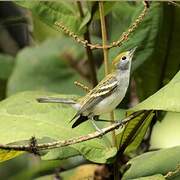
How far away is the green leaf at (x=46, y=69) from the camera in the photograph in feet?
8.42

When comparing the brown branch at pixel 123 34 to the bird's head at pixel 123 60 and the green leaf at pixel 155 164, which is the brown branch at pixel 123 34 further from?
the green leaf at pixel 155 164

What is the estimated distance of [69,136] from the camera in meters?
1.64

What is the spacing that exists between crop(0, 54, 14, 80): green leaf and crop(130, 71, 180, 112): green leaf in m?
1.43

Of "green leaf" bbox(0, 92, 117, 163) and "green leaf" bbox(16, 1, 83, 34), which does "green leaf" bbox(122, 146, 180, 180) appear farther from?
"green leaf" bbox(16, 1, 83, 34)

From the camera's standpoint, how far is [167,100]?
4.65 ft

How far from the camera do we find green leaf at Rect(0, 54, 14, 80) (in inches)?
110

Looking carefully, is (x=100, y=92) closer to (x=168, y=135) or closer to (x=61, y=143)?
(x=61, y=143)

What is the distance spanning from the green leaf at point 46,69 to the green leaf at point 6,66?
0.44 feet

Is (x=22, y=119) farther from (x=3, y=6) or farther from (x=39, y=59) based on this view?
(x=3, y=6)

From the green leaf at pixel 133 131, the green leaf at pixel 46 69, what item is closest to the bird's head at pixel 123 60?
the green leaf at pixel 133 131

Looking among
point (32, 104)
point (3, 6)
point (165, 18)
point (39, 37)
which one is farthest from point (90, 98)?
point (3, 6)

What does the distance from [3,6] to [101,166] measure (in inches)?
67.7

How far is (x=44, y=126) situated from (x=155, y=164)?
1.02 feet

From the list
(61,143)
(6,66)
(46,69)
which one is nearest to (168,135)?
(46,69)
